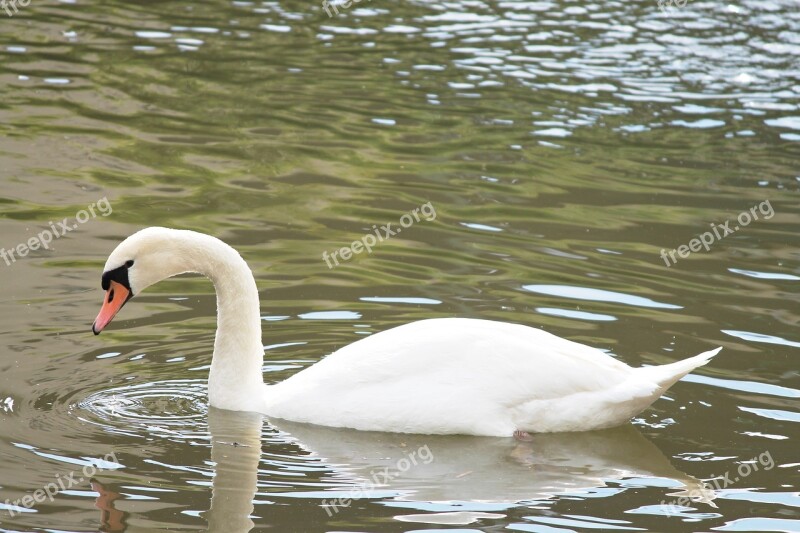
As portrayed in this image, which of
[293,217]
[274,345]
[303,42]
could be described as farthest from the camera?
[303,42]

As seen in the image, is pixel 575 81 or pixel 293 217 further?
pixel 575 81

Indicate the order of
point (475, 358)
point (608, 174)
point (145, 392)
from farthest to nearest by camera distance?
point (608, 174), point (145, 392), point (475, 358)

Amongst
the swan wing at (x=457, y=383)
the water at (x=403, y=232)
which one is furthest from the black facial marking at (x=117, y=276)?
the swan wing at (x=457, y=383)

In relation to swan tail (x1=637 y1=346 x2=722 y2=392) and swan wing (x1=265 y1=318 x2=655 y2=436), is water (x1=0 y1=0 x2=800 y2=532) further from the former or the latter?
swan tail (x1=637 y1=346 x2=722 y2=392)

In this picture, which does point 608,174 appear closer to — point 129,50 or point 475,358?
point 475,358

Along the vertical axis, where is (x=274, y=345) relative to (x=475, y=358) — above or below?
below

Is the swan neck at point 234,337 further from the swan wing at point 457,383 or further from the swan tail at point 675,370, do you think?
the swan tail at point 675,370

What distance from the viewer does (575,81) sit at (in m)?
17.2

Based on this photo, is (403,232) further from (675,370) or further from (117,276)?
(675,370)

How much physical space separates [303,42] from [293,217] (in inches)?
297

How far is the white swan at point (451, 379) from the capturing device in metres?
7.80

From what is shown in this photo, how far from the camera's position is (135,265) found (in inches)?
318

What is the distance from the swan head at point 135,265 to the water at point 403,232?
649 millimetres

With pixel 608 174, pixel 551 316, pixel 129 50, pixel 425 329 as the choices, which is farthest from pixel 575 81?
pixel 425 329
